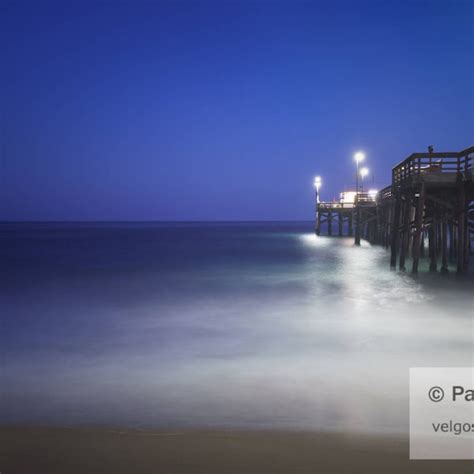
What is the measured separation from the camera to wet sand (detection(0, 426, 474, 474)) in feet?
14.5

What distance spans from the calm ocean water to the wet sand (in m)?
0.55

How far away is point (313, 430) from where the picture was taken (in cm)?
579

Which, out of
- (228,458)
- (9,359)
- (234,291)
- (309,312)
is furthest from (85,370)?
(234,291)

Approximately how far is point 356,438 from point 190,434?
1876 mm

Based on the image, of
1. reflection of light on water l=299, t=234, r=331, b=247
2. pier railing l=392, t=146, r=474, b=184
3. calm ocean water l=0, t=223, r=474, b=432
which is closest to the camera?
calm ocean water l=0, t=223, r=474, b=432

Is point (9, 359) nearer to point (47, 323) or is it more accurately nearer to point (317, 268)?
point (47, 323)
